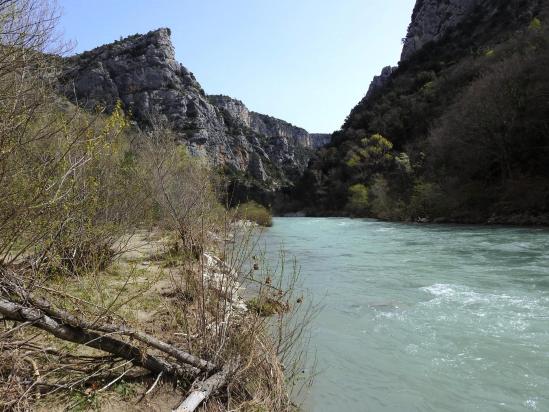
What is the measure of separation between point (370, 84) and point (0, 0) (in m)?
117

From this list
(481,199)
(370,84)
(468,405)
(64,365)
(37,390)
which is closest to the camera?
(37,390)

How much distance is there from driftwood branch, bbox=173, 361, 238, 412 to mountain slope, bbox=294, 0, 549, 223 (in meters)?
24.4

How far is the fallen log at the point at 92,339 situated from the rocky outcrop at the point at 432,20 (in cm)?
9362

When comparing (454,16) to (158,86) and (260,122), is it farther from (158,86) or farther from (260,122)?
(260,122)

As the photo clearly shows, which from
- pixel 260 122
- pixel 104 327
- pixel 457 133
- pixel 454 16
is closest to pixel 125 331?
pixel 104 327

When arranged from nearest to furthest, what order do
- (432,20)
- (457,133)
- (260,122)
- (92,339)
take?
1. (92,339)
2. (457,133)
3. (432,20)
4. (260,122)

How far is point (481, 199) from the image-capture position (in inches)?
1198

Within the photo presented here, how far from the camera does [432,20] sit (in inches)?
3602

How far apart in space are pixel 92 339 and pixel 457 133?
33.8 m

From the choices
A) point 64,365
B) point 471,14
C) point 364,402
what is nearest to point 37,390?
point 64,365

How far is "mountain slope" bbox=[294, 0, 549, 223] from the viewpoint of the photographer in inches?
1147

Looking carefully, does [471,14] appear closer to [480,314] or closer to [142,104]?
[142,104]

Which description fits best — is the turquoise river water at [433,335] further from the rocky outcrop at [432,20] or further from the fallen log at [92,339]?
the rocky outcrop at [432,20]

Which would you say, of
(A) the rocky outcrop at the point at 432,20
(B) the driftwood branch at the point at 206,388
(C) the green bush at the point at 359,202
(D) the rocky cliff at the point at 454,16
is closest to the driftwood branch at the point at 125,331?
(B) the driftwood branch at the point at 206,388
